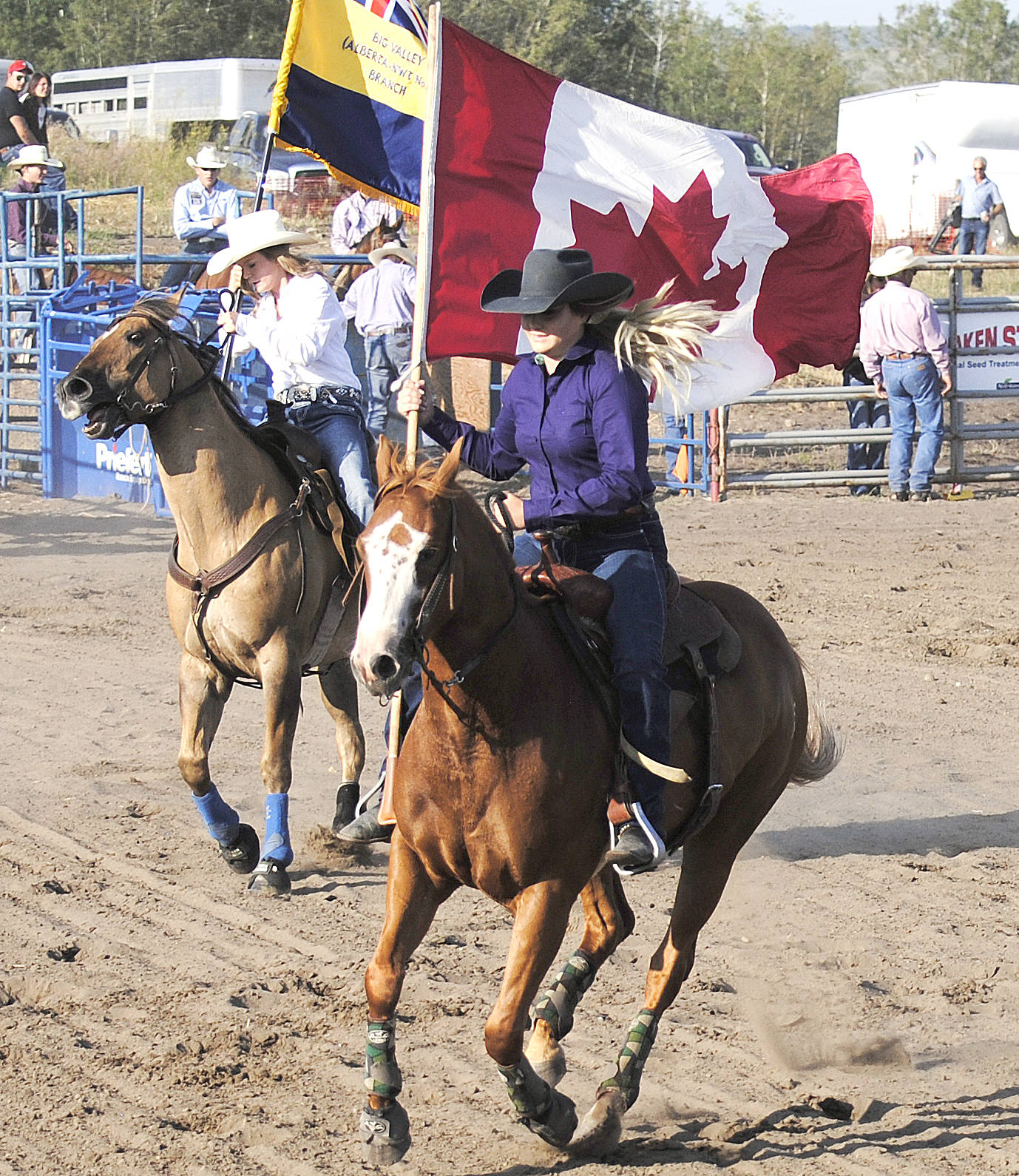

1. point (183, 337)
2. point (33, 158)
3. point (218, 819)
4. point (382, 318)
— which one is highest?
point (33, 158)

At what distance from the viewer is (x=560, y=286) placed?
4.40 m

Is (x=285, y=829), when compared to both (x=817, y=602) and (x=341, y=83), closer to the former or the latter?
(x=341, y=83)

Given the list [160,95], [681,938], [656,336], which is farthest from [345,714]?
[160,95]

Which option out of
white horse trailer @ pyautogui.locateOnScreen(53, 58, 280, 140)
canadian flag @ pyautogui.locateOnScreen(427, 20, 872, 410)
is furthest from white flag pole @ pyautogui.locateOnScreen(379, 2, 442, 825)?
white horse trailer @ pyautogui.locateOnScreen(53, 58, 280, 140)

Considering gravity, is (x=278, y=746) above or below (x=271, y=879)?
above

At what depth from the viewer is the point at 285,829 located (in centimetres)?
627

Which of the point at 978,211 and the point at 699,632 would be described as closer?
the point at 699,632

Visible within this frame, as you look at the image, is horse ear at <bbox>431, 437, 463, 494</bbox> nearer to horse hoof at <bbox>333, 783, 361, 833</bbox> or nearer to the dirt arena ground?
the dirt arena ground

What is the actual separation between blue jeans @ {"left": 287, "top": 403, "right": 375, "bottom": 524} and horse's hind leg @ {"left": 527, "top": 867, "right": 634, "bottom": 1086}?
2.42 metres

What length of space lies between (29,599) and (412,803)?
8021mm

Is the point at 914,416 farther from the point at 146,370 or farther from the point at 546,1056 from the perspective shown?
the point at 546,1056

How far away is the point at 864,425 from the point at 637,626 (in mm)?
12053

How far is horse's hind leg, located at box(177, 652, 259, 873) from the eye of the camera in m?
6.23

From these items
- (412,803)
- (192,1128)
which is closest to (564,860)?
(412,803)
